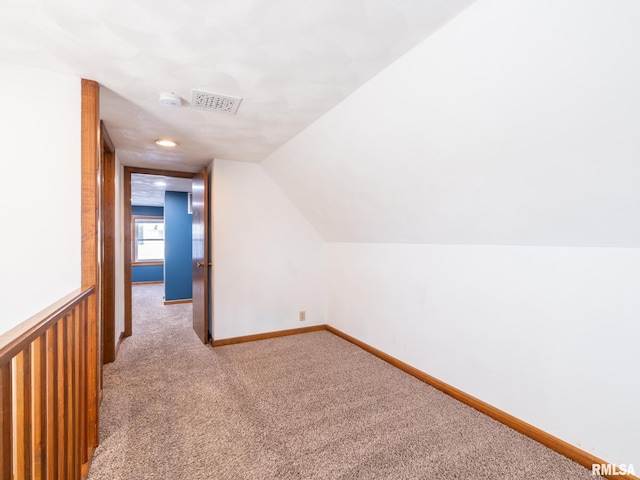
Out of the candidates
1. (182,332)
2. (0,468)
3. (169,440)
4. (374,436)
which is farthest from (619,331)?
(182,332)

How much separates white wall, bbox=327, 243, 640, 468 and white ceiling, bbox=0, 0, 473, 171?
57.0 inches

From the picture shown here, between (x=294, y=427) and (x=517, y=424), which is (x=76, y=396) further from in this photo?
(x=517, y=424)

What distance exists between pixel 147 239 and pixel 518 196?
9122 mm

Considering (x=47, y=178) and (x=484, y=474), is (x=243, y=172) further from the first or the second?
(x=484, y=474)

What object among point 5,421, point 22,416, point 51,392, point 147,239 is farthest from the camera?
point 147,239

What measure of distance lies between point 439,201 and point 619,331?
116 centimetres

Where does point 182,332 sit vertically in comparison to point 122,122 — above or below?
below

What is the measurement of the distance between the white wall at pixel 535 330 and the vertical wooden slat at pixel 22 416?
2.37 meters

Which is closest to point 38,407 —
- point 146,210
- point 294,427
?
point 294,427

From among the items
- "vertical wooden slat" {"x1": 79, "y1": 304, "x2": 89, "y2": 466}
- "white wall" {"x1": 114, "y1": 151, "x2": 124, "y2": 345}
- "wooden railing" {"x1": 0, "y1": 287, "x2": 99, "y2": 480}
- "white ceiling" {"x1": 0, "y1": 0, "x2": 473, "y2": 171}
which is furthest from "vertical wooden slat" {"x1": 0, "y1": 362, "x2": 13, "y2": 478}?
"white wall" {"x1": 114, "y1": 151, "x2": 124, "y2": 345}

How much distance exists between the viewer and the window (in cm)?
857

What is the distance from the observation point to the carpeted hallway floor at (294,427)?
1.69 metres

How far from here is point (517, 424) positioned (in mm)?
2014

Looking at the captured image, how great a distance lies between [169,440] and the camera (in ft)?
6.31
